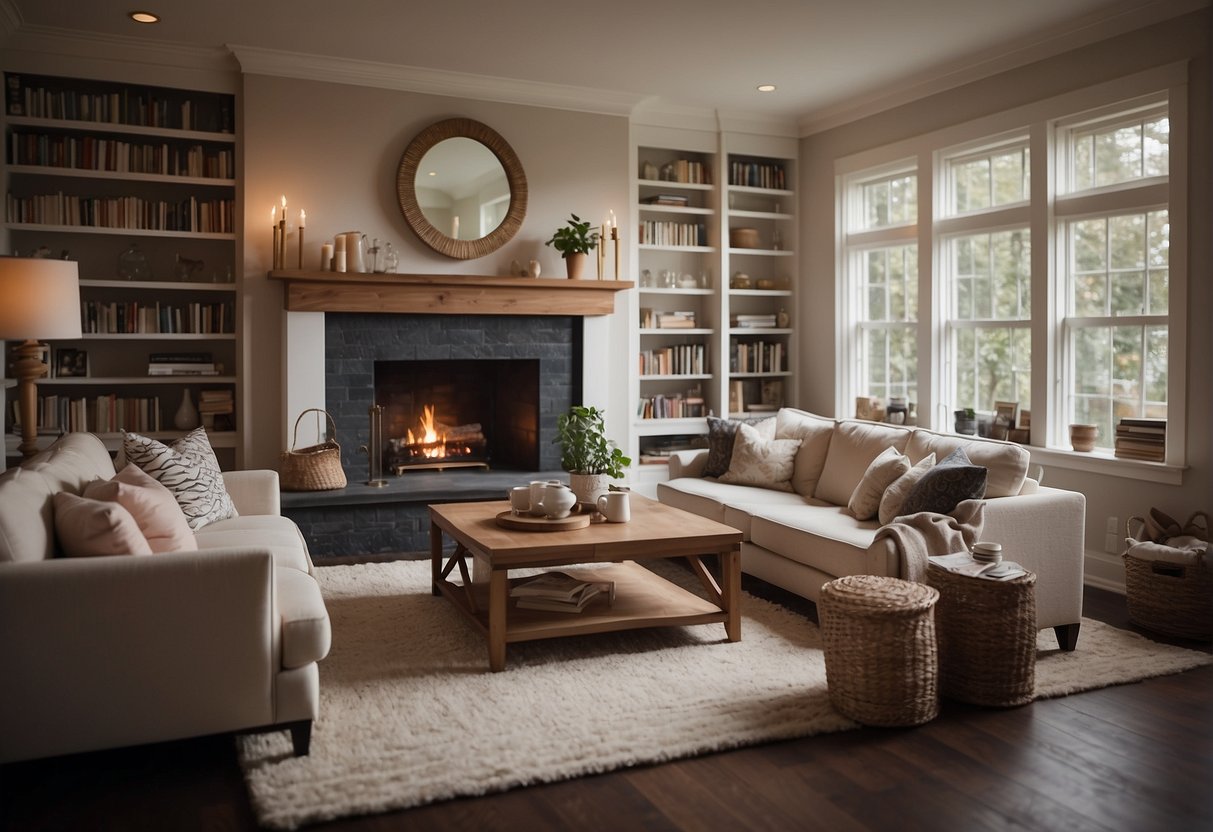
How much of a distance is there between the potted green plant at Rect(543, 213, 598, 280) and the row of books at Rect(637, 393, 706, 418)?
45.0 inches

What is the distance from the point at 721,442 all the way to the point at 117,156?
3.89m

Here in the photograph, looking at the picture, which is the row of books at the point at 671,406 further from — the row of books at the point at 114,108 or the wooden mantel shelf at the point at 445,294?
the row of books at the point at 114,108

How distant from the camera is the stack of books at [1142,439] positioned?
468cm

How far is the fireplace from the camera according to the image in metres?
6.04

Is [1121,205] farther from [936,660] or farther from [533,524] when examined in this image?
[533,524]

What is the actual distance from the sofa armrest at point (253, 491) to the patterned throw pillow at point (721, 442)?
2.43 m

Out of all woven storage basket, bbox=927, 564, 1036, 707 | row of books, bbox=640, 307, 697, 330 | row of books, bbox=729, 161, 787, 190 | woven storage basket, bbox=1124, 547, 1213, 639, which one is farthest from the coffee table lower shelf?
row of books, bbox=729, 161, 787, 190

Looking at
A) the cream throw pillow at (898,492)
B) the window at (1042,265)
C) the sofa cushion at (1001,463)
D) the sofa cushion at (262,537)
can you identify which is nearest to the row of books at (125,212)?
the sofa cushion at (262,537)

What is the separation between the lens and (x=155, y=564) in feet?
8.73

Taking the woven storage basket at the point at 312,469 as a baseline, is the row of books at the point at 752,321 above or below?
above

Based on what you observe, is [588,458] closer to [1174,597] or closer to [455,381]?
[1174,597]

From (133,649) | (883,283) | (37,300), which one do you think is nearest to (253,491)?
(37,300)

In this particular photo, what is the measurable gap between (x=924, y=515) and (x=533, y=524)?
156cm

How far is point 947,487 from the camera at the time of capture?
3951 mm
